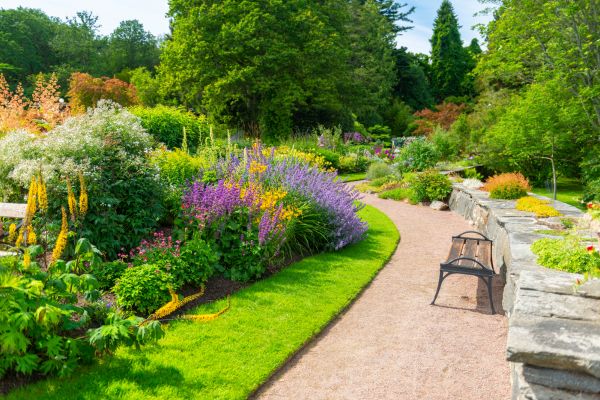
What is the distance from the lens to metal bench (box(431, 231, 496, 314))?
4.93m

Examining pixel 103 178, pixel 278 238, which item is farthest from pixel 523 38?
pixel 103 178

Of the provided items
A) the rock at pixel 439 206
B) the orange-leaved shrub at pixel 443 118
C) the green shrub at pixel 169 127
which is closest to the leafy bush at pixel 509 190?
the rock at pixel 439 206

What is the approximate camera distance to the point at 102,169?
5.43m

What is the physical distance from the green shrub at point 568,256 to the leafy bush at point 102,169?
435 cm

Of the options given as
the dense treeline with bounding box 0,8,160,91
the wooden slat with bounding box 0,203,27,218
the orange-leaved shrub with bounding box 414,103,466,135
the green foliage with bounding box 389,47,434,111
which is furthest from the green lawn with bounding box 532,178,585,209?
the dense treeline with bounding box 0,8,160,91

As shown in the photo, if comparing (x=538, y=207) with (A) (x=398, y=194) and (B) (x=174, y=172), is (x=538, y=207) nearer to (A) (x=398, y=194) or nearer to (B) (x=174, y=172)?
(B) (x=174, y=172)

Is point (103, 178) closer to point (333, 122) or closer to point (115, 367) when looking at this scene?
point (115, 367)

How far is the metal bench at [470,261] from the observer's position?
4.93 m

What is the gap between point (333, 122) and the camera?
92.8 feet

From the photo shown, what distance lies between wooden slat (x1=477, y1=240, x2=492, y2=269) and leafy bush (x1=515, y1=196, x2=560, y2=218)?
125 centimetres

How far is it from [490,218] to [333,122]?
68.6 feet

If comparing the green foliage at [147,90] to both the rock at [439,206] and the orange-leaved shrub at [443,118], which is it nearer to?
the orange-leaved shrub at [443,118]

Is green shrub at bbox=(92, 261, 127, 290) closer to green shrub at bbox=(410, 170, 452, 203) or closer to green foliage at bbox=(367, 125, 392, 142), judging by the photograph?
green shrub at bbox=(410, 170, 452, 203)

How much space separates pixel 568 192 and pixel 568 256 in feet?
38.0
